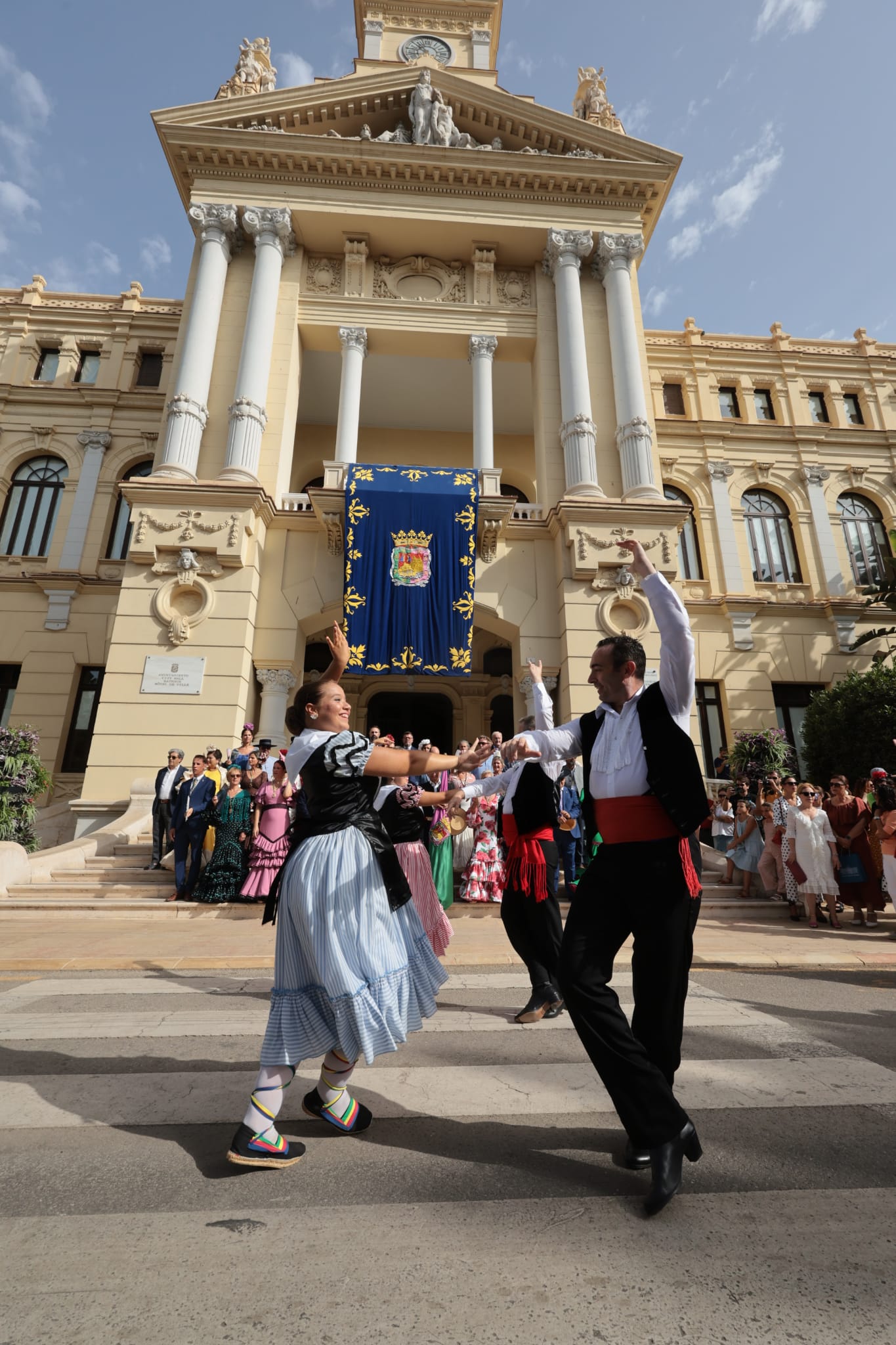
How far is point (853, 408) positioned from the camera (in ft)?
81.0

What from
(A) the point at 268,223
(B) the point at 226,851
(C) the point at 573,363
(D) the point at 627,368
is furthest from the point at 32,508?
(D) the point at 627,368

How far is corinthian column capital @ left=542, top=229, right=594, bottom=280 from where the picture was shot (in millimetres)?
18031

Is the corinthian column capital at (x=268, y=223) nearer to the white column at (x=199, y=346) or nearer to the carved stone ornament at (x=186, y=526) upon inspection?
the white column at (x=199, y=346)

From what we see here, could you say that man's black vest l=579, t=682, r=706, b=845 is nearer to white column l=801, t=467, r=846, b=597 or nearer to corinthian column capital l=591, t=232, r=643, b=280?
corinthian column capital l=591, t=232, r=643, b=280

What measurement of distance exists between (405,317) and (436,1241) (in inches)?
767

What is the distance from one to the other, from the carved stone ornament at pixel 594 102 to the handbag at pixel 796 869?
20.3 m

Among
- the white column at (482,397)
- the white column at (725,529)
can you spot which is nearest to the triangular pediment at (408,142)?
the white column at (482,397)

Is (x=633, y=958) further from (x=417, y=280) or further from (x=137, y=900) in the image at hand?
(x=417, y=280)

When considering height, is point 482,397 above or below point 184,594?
above

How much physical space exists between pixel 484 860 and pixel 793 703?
578 inches

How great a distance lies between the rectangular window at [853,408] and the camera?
24484 mm

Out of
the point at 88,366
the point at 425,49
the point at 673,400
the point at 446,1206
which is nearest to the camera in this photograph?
the point at 446,1206

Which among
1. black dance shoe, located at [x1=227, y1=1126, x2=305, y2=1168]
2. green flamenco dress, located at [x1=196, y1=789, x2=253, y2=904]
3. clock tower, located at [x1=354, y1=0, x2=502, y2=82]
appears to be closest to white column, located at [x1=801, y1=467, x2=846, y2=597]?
clock tower, located at [x1=354, y1=0, x2=502, y2=82]

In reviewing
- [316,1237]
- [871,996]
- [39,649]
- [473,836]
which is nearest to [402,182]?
[39,649]
